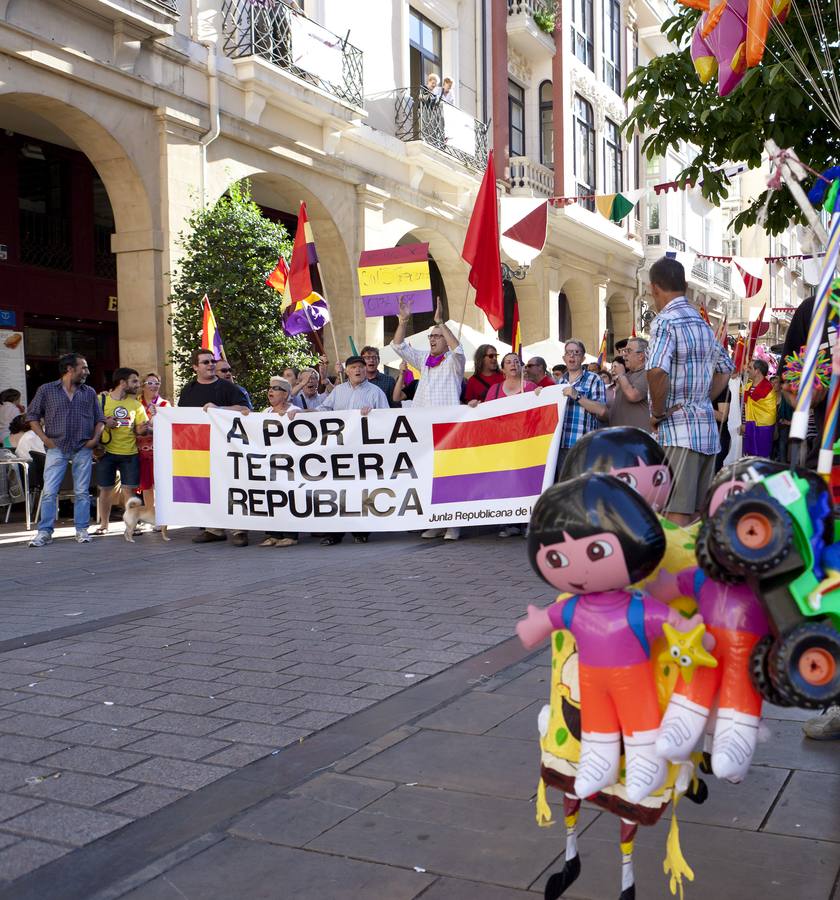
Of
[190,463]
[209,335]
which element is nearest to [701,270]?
[209,335]

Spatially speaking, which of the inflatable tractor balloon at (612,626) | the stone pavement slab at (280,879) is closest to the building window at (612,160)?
the stone pavement slab at (280,879)

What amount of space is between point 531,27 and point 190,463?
60.5 feet

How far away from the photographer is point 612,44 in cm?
3133

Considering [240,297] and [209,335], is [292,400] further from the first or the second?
[240,297]

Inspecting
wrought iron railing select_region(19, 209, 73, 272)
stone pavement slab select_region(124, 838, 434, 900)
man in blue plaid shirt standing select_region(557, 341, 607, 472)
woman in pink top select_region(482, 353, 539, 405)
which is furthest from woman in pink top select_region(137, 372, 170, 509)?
stone pavement slab select_region(124, 838, 434, 900)

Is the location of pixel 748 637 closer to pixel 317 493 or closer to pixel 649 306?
pixel 317 493

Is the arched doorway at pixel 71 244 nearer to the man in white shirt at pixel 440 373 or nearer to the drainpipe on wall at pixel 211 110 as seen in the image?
the drainpipe on wall at pixel 211 110

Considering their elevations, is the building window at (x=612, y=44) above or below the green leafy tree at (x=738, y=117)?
above

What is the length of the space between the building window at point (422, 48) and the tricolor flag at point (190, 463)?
12687 millimetres

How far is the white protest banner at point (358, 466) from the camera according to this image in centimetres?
921

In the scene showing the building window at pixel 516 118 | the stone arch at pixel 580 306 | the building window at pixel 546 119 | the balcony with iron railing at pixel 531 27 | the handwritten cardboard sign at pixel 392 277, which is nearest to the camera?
the handwritten cardboard sign at pixel 392 277

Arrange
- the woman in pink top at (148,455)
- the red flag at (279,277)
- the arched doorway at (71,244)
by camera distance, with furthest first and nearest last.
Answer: the arched doorway at (71,244) → the red flag at (279,277) → the woman in pink top at (148,455)

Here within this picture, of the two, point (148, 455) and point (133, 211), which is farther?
point (133, 211)

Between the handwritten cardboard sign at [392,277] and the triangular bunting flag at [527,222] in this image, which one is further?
the handwritten cardboard sign at [392,277]
